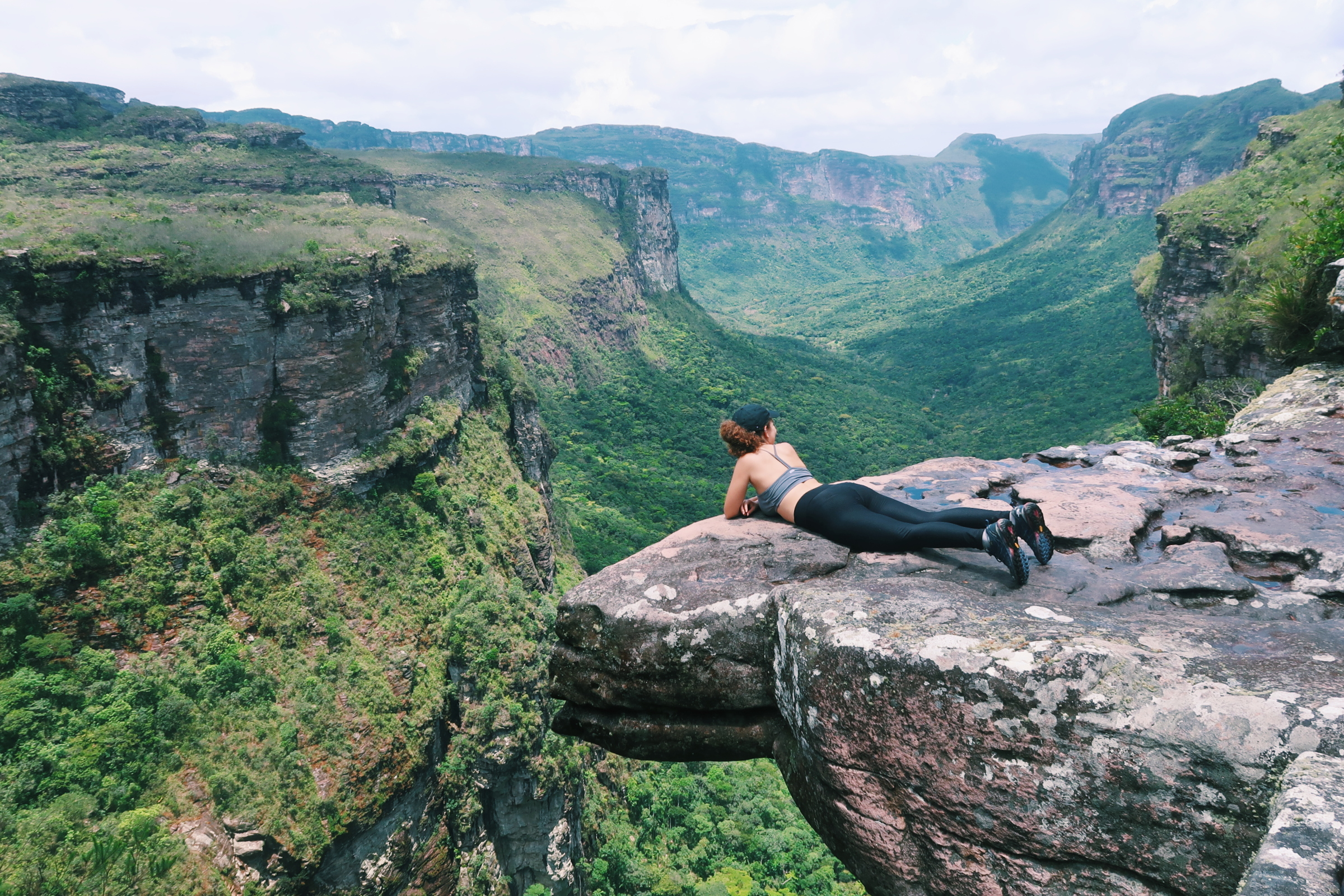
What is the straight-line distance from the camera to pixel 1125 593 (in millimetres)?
4660

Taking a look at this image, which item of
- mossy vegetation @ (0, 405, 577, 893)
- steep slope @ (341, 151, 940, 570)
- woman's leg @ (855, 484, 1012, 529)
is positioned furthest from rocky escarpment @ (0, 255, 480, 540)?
woman's leg @ (855, 484, 1012, 529)

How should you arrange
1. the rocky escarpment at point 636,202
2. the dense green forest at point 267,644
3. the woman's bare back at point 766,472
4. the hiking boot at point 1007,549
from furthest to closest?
the rocky escarpment at point 636,202 < the dense green forest at point 267,644 < the woman's bare back at point 766,472 < the hiking boot at point 1007,549

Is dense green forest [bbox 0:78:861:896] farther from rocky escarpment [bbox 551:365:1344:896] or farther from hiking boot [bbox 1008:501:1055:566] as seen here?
hiking boot [bbox 1008:501:1055:566]

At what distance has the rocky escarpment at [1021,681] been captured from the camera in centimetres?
323

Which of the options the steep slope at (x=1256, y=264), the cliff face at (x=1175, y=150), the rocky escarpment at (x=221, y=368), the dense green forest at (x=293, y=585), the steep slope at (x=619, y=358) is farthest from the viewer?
the cliff face at (x=1175, y=150)

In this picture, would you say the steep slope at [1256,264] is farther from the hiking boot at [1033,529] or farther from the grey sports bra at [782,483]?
the grey sports bra at [782,483]

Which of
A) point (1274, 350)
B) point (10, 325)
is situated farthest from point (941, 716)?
point (10, 325)

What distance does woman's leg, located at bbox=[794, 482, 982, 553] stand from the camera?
5.15 metres

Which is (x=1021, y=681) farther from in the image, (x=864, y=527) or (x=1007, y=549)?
(x=864, y=527)

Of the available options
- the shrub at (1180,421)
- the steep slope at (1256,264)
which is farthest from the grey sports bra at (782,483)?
the shrub at (1180,421)

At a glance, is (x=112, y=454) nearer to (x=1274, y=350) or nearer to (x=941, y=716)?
(x=941, y=716)

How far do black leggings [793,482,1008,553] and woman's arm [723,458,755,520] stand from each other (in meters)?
0.55

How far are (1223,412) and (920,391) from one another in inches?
3268

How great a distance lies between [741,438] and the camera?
6277mm
